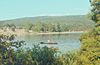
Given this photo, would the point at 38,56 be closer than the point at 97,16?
Yes

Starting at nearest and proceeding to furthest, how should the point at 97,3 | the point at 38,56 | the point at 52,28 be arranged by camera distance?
the point at 38,56
the point at 97,3
the point at 52,28

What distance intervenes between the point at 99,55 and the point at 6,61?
6148 mm

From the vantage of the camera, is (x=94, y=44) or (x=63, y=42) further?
(x=63, y=42)

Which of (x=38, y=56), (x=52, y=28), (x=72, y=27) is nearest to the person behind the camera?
(x=38, y=56)

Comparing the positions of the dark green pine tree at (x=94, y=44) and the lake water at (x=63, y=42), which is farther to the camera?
the lake water at (x=63, y=42)

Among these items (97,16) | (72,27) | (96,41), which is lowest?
(72,27)

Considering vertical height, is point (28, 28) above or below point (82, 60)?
below

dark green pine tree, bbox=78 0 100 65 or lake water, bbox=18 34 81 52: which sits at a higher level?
dark green pine tree, bbox=78 0 100 65

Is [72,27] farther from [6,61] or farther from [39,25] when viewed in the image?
[6,61]

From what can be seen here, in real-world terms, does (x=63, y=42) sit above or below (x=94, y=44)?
below

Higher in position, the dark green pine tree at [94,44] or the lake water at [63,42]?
the dark green pine tree at [94,44]

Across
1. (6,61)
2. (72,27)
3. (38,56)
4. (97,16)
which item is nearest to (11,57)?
(6,61)

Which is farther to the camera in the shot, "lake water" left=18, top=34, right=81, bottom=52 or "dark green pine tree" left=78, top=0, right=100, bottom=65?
"lake water" left=18, top=34, right=81, bottom=52

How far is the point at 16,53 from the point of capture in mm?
10102
